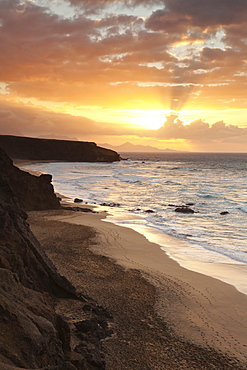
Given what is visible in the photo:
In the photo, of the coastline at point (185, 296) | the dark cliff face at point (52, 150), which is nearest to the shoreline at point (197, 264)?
the coastline at point (185, 296)

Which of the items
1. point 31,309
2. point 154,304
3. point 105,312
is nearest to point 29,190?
point 154,304

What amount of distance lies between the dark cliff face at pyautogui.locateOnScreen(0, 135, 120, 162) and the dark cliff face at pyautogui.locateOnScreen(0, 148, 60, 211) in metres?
109

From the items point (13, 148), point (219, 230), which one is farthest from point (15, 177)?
point (13, 148)

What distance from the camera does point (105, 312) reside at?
8.80 metres

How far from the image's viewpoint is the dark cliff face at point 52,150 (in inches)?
5236

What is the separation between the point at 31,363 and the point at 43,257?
15.4ft

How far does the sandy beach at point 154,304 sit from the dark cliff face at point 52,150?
12161 centimetres

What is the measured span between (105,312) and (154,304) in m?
1.59

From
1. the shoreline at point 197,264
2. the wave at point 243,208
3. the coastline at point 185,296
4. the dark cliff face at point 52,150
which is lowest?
the shoreline at point 197,264

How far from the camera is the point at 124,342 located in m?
7.71

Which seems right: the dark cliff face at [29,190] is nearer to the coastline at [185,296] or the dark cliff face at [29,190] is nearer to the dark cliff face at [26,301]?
the coastline at [185,296]

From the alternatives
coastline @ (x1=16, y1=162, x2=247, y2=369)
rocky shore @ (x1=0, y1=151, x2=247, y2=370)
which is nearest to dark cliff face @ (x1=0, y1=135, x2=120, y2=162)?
coastline @ (x1=16, y1=162, x2=247, y2=369)

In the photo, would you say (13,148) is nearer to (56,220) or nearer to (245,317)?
(56,220)

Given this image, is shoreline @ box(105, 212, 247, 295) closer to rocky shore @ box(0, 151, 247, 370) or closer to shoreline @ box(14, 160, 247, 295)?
shoreline @ box(14, 160, 247, 295)
